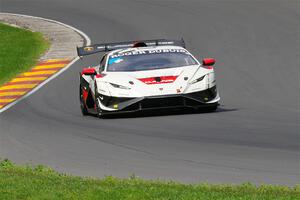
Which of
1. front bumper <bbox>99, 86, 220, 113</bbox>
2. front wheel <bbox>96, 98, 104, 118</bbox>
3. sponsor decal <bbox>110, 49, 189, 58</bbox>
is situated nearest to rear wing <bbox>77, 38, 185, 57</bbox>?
sponsor decal <bbox>110, 49, 189, 58</bbox>

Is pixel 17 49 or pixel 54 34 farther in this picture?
pixel 54 34

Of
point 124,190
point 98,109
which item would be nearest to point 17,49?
point 98,109

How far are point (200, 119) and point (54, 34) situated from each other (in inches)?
685

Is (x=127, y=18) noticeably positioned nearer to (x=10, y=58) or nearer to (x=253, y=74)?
(x=10, y=58)

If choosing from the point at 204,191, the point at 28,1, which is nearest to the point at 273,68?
the point at 204,191

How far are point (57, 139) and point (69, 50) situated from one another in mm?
14972

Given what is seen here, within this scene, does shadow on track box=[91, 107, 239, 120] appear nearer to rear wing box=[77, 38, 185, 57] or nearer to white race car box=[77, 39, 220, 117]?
white race car box=[77, 39, 220, 117]

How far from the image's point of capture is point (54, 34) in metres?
34.4

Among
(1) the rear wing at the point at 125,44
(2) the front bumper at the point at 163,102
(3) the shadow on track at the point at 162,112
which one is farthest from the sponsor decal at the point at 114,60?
(2) the front bumper at the point at 163,102

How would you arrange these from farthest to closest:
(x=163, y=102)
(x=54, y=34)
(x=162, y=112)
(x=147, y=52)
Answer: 1. (x=54, y=34)
2. (x=147, y=52)
3. (x=162, y=112)
4. (x=163, y=102)

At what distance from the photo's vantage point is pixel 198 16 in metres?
34.1

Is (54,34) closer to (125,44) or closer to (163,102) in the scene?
(125,44)

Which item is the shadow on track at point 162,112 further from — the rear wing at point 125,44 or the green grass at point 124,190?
the green grass at point 124,190

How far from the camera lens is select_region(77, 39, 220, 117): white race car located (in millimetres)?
18203
